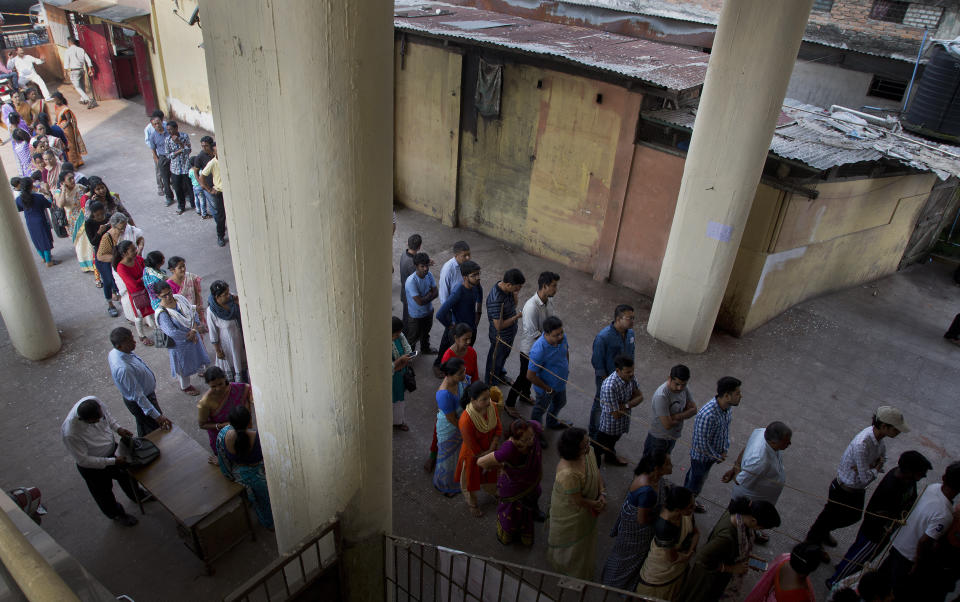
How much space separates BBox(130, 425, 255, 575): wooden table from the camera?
14.8 feet

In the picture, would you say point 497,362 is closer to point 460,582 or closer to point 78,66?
point 460,582

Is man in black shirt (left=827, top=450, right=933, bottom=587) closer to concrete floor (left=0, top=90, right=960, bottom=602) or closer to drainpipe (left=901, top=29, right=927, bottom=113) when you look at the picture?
concrete floor (left=0, top=90, right=960, bottom=602)

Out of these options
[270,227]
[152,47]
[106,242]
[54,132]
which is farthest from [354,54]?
[152,47]

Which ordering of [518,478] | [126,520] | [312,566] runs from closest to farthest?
[312,566], [518,478], [126,520]

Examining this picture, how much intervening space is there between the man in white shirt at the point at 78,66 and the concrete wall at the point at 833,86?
15466 millimetres

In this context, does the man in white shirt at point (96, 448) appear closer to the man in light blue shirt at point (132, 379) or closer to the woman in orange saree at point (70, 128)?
the man in light blue shirt at point (132, 379)

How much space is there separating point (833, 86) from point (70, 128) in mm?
14754

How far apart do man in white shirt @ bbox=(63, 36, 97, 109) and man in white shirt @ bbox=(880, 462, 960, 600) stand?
1707 centimetres

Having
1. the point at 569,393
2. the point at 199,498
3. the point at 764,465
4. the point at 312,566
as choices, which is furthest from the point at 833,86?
the point at 199,498

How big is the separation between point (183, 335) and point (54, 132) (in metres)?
6.74

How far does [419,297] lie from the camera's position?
6.55m

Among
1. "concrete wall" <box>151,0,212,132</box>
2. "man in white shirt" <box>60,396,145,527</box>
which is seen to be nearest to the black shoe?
"man in white shirt" <box>60,396,145,527</box>

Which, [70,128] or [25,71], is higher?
[25,71]

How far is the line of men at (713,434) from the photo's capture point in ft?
14.2
